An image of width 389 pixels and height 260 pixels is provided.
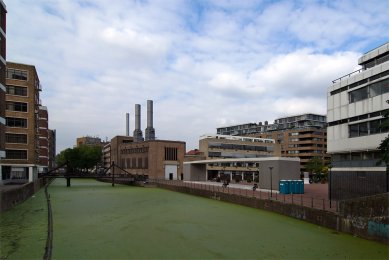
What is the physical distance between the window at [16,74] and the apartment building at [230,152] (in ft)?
156

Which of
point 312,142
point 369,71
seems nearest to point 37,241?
point 369,71

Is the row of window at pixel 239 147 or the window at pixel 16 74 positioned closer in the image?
the window at pixel 16 74


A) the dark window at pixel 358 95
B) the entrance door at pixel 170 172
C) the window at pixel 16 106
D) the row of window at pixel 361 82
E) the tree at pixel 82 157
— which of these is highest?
the window at pixel 16 106

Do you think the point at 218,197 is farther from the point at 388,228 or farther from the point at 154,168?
the point at 154,168

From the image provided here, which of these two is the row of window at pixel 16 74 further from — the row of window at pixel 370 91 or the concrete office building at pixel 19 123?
the row of window at pixel 370 91

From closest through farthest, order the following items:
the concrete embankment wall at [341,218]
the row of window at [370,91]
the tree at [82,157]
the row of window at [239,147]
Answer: the concrete embankment wall at [341,218] → the row of window at [370,91] → the row of window at [239,147] → the tree at [82,157]

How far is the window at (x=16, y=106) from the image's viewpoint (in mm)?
60128

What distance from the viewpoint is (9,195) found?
30.6 metres

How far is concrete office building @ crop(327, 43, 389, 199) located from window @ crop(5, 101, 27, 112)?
4819cm

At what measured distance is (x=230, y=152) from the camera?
103125mm

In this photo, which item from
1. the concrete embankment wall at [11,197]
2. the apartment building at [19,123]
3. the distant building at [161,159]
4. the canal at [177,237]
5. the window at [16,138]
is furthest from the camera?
the distant building at [161,159]

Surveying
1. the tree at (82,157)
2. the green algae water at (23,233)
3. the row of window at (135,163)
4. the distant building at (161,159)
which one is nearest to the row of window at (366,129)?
the green algae water at (23,233)

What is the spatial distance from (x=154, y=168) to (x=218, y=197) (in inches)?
2168

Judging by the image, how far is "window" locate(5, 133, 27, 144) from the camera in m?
60.4
